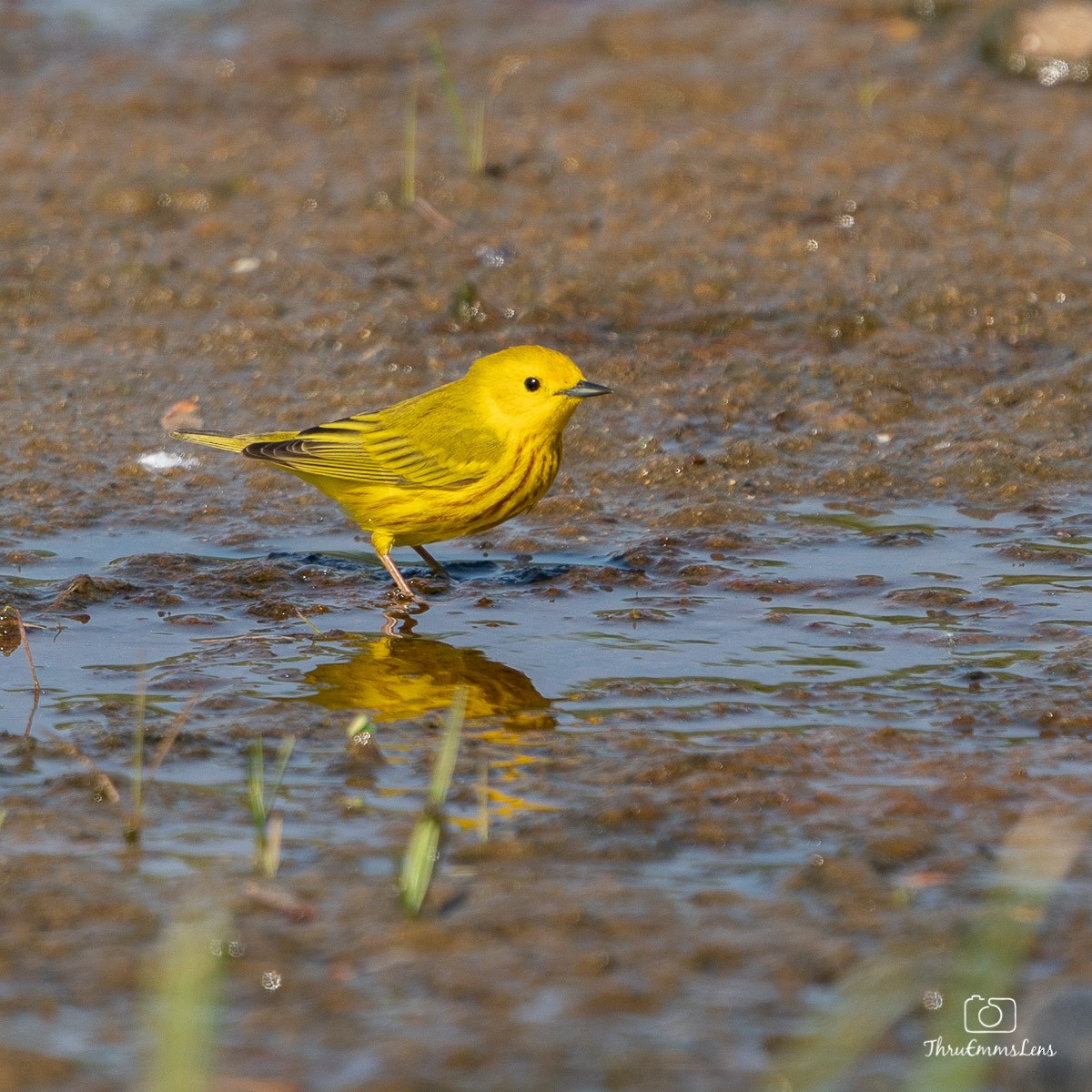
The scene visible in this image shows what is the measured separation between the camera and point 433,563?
618cm

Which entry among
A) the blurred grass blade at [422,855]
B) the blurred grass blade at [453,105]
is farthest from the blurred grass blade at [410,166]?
the blurred grass blade at [422,855]

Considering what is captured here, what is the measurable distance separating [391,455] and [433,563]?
1.39 ft

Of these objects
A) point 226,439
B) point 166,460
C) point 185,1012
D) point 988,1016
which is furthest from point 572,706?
point 166,460

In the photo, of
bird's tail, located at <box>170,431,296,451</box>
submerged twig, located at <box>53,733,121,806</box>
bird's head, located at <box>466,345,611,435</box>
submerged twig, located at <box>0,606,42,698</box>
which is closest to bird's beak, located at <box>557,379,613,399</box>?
bird's head, located at <box>466,345,611,435</box>

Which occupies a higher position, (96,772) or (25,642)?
(25,642)

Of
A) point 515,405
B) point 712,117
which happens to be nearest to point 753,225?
point 712,117

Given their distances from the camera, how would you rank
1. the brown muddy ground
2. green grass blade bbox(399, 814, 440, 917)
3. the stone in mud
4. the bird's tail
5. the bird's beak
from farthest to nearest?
the stone in mud → the bird's tail → the bird's beak → green grass blade bbox(399, 814, 440, 917) → the brown muddy ground

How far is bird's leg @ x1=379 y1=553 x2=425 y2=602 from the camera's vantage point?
19.0 ft

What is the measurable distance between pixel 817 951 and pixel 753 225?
576 cm

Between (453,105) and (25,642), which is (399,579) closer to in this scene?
(25,642)

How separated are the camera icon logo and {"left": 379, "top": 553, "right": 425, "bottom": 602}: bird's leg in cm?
301

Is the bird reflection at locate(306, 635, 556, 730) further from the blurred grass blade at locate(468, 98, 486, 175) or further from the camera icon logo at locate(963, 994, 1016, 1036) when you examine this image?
the blurred grass blade at locate(468, 98, 486, 175)

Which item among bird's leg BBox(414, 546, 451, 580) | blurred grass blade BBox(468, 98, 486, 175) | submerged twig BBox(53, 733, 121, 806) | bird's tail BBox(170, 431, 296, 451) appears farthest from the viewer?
blurred grass blade BBox(468, 98, 486, 175)

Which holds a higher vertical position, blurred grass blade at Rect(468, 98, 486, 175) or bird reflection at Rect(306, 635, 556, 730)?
blurred grass blade at Rect(468, 98, 486, 175)
